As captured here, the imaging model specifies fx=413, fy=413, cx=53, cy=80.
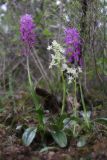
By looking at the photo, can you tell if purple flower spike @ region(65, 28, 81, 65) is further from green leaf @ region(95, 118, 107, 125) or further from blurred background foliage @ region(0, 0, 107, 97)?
green leaf @ region(95, 118, 107, 125)

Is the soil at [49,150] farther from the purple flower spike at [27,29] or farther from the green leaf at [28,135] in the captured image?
the purple flower spike at [27,29]

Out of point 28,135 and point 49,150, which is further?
point 28,135

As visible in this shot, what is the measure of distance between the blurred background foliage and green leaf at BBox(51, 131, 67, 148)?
0.84 m

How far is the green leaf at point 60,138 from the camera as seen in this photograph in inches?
135

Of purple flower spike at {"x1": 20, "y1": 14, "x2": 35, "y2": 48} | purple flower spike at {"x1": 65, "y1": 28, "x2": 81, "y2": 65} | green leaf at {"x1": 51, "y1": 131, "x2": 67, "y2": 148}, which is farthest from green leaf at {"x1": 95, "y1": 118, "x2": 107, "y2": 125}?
purple flower spike at {"x1": 20, "y1": 14, "x2": 35, "y2": 48}

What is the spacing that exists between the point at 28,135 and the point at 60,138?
275mm

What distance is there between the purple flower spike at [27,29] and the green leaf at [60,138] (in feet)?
2.73

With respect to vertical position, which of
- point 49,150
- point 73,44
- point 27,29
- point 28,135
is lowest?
point 49,150

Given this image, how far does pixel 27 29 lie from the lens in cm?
362

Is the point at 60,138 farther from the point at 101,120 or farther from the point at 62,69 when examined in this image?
the point at 62,69

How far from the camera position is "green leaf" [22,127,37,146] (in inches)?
136

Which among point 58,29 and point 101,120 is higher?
point 58,29

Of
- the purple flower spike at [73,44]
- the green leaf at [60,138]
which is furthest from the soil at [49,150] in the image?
the purple flower spike at [73,44]

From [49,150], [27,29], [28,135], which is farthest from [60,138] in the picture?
[27,29]
